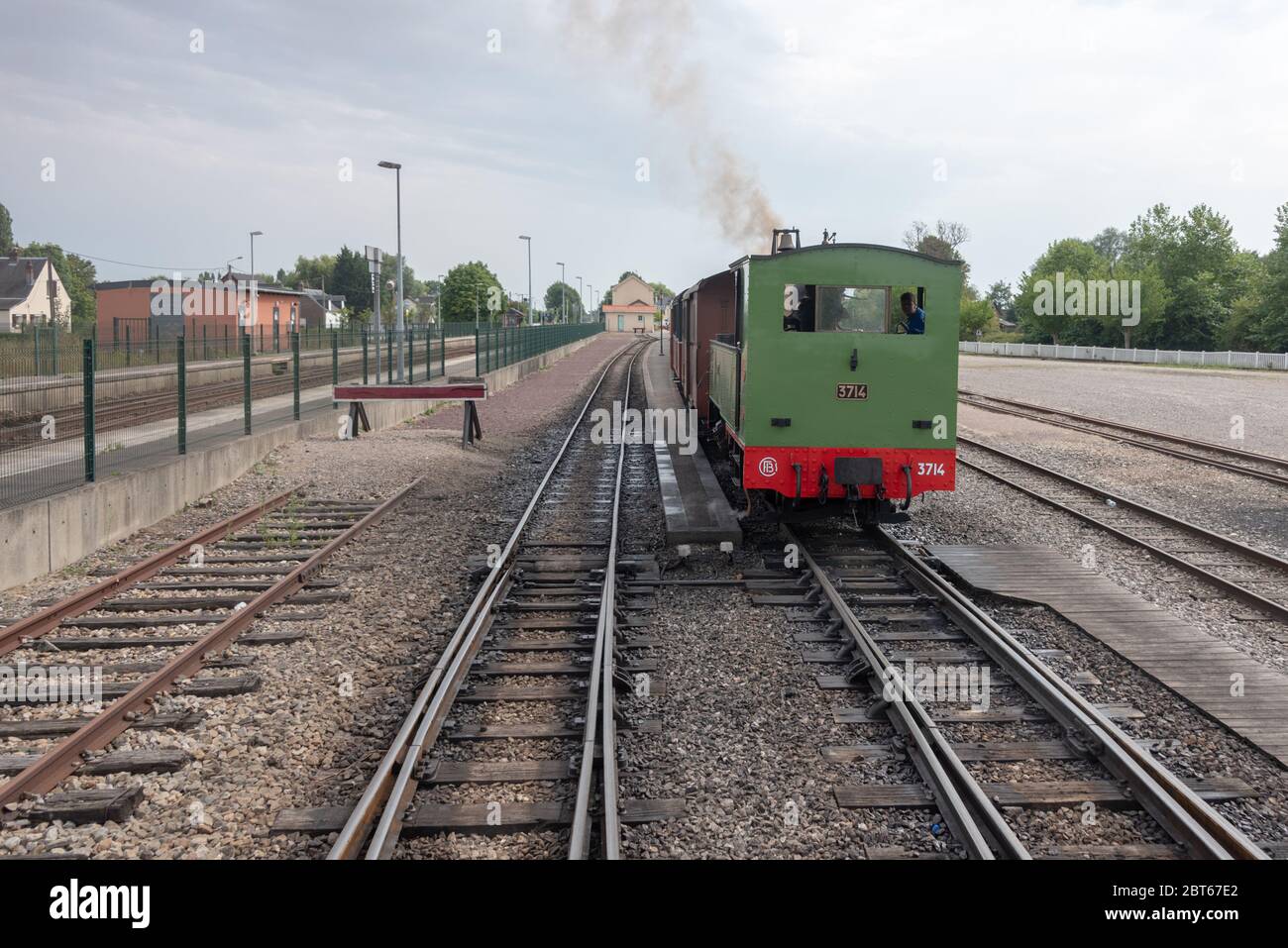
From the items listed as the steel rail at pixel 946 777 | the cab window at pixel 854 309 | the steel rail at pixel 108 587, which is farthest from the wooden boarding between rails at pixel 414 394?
the steel rail at pixel 946 777

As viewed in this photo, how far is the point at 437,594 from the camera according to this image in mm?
9180

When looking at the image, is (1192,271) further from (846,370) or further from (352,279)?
(352,279)

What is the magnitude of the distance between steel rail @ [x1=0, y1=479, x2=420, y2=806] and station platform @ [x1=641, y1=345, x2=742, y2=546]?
142 inches

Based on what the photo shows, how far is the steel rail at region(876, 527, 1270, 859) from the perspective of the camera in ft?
15.6

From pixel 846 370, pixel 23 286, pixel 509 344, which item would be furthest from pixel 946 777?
pixel 23 286

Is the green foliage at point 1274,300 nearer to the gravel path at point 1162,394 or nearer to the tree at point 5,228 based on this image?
the gravel path at point 1162,394

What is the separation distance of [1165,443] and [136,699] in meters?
20.0

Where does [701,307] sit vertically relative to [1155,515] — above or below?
above

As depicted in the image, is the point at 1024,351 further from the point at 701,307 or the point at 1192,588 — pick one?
the point at 1192,588

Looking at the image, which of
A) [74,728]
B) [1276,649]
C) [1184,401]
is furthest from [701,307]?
[1184,401]

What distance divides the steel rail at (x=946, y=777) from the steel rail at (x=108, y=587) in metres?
5.91

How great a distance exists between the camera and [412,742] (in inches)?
225

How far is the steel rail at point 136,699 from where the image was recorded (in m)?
5.24

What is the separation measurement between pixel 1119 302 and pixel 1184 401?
39582mm
